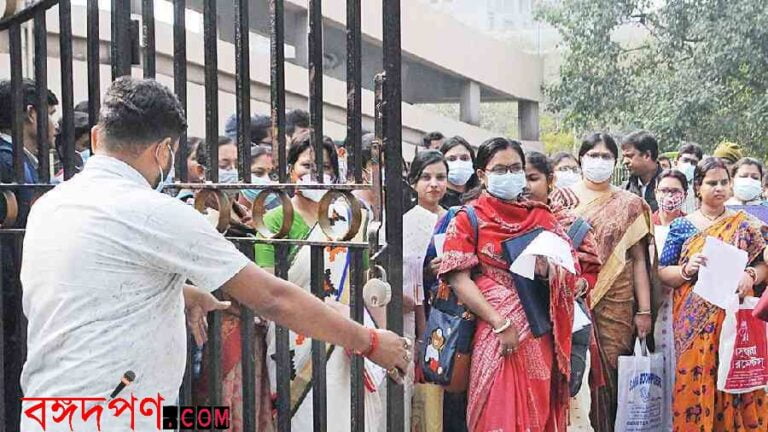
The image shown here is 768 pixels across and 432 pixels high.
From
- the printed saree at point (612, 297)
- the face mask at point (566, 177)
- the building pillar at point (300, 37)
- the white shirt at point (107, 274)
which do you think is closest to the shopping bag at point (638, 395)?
the printed saree at point (612, 297)

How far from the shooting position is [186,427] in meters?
3.08

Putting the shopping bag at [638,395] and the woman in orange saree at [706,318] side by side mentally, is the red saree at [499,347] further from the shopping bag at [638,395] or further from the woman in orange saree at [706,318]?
the woman in orange saree at [706,318]

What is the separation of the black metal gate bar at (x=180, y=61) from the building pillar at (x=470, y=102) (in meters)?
20.9


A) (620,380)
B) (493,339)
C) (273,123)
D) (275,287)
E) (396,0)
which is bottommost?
(620,380)

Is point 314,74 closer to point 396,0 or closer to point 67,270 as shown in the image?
point 396,0

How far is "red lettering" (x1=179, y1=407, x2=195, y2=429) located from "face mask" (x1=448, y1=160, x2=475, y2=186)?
3173mm

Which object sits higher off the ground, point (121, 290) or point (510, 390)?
point (121, 290)

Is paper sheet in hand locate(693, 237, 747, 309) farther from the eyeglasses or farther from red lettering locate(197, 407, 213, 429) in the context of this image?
red lettering locate(197, 407, 213, 429)

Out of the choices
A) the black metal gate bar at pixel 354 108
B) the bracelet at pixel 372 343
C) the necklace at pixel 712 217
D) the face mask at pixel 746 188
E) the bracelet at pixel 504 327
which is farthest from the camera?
the face mask at pixel 746 188

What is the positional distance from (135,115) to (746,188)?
5.21 meters

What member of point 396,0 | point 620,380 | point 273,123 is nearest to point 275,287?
point 273,123

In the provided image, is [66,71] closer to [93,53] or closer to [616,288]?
[93,53]

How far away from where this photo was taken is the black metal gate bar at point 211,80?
9.96 feet

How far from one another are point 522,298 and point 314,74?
1957mm
